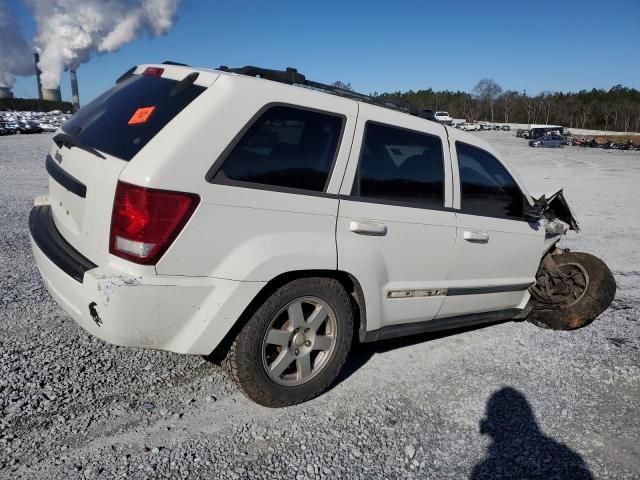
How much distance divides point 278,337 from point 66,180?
4.91ft

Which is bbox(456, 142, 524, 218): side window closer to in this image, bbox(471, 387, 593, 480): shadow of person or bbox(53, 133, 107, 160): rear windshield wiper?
bbox(471, 387, 593, 480): shadow of person

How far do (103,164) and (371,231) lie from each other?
59.1 inches

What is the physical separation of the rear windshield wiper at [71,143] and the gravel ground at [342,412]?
4.50ft

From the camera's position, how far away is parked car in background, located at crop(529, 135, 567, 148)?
46.5m

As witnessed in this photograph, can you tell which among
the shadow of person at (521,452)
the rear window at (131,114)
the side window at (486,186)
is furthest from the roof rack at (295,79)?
the shadow of person at (521,452)

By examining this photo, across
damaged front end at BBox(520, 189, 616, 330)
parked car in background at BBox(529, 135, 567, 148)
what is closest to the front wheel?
damaged front end at BBox(520, 189, 616, 330)

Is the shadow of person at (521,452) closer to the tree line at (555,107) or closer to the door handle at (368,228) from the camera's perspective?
the door handle at (368,228)

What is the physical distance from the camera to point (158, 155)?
235 centimetres

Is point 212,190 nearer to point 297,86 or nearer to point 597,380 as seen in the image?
point 297,86

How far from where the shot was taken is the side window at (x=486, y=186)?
3.59 m

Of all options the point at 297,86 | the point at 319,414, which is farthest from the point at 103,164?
the point at 319,414

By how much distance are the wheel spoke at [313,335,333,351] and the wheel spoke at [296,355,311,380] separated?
8cm

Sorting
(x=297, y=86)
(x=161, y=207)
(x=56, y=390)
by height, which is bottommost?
(x=56, y=390)

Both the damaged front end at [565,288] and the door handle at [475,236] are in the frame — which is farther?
the damaged front end at [565,288]
